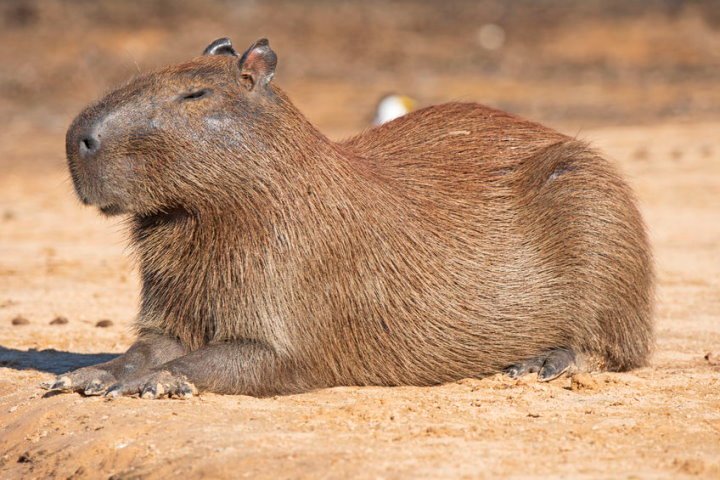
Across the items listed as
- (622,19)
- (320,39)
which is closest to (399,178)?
(320,39)

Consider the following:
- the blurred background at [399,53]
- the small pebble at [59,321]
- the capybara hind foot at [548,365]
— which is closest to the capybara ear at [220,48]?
the capybara hind foot at [548,365]

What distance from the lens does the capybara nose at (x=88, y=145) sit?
16.9ft

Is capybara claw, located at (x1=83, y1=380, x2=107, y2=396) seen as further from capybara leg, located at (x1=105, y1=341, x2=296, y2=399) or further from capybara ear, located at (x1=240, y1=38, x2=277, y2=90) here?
capybara ear, located at (x1=240, y1=38, x2=277, y2=90)

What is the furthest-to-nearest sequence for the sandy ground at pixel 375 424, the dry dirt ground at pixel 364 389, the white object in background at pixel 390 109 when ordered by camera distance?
the white object in background at pixel 390 109 < the dry dirt ground at pixel 364 389 < the sandy ground at pixel 375 424

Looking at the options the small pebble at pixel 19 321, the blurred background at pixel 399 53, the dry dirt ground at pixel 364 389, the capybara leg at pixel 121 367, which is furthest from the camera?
the blurred background at pixel 399 53

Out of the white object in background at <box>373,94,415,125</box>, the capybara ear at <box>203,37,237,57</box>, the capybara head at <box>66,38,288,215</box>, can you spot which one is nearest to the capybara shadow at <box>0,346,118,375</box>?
the capybara head at <box>66,38,288,215</box>

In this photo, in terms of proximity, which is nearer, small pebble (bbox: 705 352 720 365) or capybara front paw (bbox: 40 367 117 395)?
capybara front paw (bbox: 40 367 117 395)

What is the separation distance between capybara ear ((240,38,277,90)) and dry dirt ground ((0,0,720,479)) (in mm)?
899

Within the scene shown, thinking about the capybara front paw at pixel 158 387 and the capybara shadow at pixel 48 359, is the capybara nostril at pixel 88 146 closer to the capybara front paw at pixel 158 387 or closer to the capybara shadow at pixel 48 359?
the capybara front paw at pixel 158 387

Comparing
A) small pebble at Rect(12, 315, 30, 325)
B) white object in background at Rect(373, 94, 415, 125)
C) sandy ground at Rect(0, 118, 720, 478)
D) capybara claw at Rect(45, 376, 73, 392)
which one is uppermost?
white object in background at Rect(373, 94, 415, 125)

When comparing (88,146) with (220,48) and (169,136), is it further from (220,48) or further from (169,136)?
(220,48)

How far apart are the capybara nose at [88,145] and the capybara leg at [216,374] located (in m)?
0.92

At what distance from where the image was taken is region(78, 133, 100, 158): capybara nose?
514cm

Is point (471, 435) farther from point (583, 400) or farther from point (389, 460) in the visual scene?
point (583, 400)
